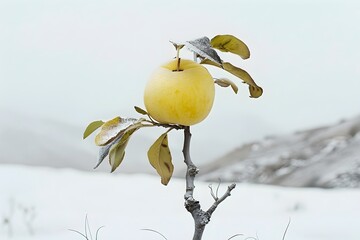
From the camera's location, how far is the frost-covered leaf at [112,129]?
782 millimetres

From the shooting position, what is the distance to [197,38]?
76 cm

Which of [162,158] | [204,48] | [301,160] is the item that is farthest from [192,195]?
[301,160]

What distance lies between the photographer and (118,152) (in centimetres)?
83

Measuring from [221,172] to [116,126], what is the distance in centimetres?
213

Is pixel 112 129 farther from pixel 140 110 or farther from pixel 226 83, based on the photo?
pixel 226 83

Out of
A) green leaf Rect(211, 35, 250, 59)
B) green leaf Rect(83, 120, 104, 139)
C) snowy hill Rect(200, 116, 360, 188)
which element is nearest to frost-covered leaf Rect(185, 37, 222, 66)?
green leaf Rect(211, 35, 250, 59)

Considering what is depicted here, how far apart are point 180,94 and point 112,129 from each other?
92 millimetres

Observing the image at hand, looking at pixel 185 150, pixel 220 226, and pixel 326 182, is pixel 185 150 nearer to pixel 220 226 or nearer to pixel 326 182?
pixel 220 226

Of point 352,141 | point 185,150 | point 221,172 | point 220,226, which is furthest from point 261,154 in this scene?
point 185,150

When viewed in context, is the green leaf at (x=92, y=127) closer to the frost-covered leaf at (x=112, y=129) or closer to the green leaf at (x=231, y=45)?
the frost-covered leaf at (x=112, y=129)

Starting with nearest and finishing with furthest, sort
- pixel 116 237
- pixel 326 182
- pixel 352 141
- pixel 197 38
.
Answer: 1. pixel 197 38
2. pixel 116 237
3. pixel 326 182
4. pixel 352 141

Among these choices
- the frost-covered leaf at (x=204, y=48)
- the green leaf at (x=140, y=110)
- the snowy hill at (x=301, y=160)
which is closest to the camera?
the frost-covered leaf at (x=204, y=48)

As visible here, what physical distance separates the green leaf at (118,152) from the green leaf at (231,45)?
151 millimetres

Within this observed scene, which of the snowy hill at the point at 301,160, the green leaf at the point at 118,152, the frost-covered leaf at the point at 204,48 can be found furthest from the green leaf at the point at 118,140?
the snowy hill at the point at 301,160
